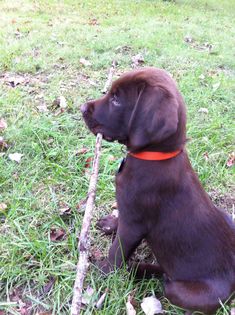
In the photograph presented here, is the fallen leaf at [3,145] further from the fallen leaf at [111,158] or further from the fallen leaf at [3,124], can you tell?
the fallen leaf at [111,158]

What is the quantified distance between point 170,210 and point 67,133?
5.47 ft

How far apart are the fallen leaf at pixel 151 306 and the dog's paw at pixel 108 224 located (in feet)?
1.75

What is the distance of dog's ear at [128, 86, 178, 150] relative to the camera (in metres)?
1.90

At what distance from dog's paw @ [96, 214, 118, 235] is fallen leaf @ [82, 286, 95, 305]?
0.45m

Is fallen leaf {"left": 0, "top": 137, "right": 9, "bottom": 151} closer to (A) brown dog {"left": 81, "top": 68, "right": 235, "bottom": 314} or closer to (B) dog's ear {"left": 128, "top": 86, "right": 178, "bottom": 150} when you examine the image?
(A) brown dog {"left": 81, "top": 68, "right": 235, "bottom": 314}

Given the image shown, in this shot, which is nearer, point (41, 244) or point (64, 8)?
point (41, 244)

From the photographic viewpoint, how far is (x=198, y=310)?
2.14 metres

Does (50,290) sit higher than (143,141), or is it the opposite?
(143,141)

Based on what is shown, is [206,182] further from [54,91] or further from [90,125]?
[54,91]

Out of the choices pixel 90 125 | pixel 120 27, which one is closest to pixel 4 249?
pixel 90 125

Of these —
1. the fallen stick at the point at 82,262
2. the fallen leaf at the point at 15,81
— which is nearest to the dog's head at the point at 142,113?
the fallen stick at the point at 82,262

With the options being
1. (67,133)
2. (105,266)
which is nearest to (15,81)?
(67,133)

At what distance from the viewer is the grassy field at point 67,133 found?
7.77 feet

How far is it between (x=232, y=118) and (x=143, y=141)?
235 cm
